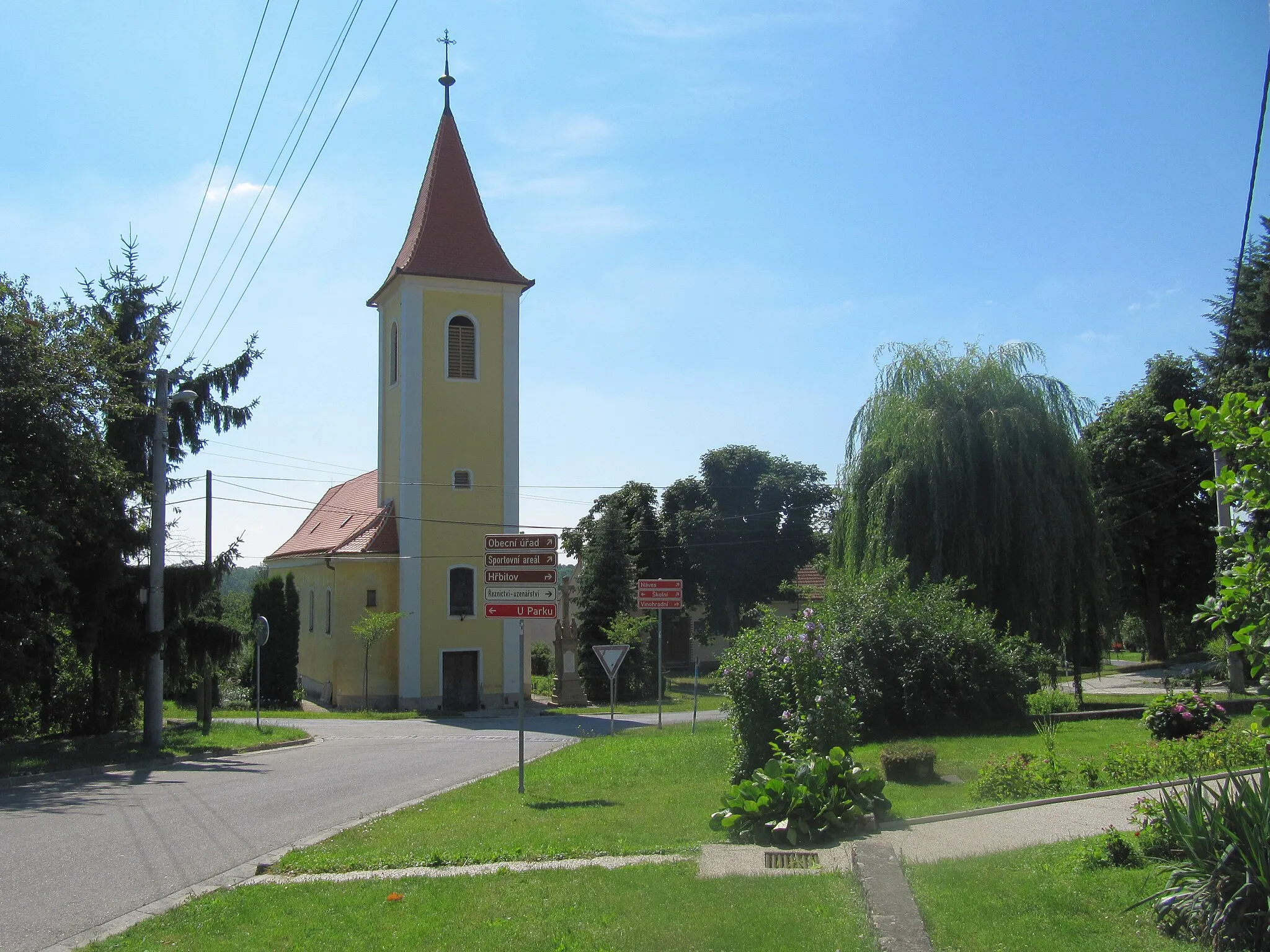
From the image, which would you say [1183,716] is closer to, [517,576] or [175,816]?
[517,576]

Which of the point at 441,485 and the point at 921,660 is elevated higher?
the point at 441,485

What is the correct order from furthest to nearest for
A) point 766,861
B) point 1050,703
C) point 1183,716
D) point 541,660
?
point 541,660
point 1050,703
point 1183,716
point 766,861

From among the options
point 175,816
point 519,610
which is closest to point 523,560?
point 519,610

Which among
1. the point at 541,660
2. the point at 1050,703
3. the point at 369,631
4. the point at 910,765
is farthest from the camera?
the point at 541,660

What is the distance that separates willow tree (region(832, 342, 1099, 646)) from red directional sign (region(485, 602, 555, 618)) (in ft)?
33.1

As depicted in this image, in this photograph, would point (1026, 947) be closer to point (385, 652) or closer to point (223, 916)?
point (223, 916)

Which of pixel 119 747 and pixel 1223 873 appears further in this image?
pixel 119 747

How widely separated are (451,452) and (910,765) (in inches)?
1092

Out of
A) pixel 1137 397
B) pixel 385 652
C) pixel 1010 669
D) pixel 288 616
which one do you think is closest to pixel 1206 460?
pixel 1137 397

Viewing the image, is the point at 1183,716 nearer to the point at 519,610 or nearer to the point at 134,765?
the point at 519,610

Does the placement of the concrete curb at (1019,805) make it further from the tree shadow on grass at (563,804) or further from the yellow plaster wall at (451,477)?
the yellow plaster wall at (451,477)

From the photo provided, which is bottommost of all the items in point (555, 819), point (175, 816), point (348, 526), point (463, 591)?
point (175, 816)

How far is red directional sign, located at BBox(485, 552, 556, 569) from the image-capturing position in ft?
44.5

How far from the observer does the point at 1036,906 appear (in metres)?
6.09
